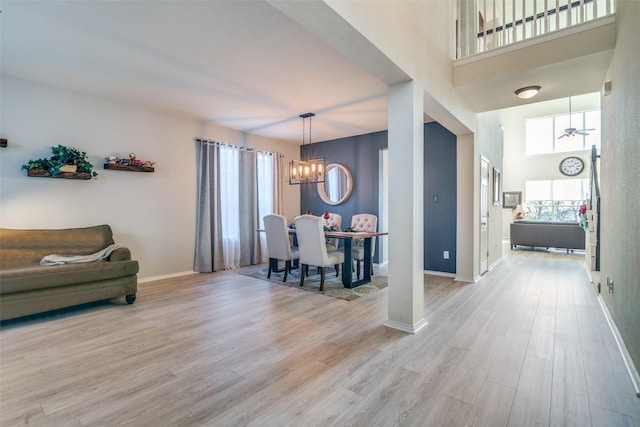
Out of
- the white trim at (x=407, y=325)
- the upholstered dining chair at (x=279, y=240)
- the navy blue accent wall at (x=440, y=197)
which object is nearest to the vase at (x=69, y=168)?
the upholstered dining chair at (x=279, y=240)

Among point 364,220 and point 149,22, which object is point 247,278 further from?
point 149,22

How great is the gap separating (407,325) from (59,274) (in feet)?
10.8

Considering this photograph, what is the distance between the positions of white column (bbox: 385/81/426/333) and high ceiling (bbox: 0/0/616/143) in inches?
31.4

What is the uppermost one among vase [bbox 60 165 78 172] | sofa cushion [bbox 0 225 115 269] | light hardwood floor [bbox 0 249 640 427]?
vase [bbox 60 165 78 172]

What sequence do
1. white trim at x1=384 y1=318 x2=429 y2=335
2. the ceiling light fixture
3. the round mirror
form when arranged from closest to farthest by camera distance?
1. white trim at x1=384 y1=318 x2=429 y2=335
2. the ceiling light fixture
3. the round mirror

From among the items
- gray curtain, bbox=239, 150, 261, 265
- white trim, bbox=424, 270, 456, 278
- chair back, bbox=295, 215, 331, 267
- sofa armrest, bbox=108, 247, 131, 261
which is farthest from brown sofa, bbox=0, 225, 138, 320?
white trim, bbox=424, 270, 456, 278

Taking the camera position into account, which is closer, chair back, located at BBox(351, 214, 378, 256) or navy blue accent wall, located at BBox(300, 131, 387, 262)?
chair back, located at BBox(351, 214, 378, 256)

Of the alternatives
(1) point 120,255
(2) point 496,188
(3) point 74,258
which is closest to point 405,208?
(1) point 120,255

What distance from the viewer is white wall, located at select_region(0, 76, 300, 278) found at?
3.25 meters

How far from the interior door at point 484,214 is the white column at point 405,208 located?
99.2 inches

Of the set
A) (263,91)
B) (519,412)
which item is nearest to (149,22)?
(263,91)

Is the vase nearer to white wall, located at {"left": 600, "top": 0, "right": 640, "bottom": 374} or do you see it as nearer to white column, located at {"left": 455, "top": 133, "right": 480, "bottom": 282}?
white column, located at {"left": 455, "top": 133, "right": 480, "bottom": 282}

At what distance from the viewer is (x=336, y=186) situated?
20.1 ft

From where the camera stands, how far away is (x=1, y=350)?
2.19 metres
